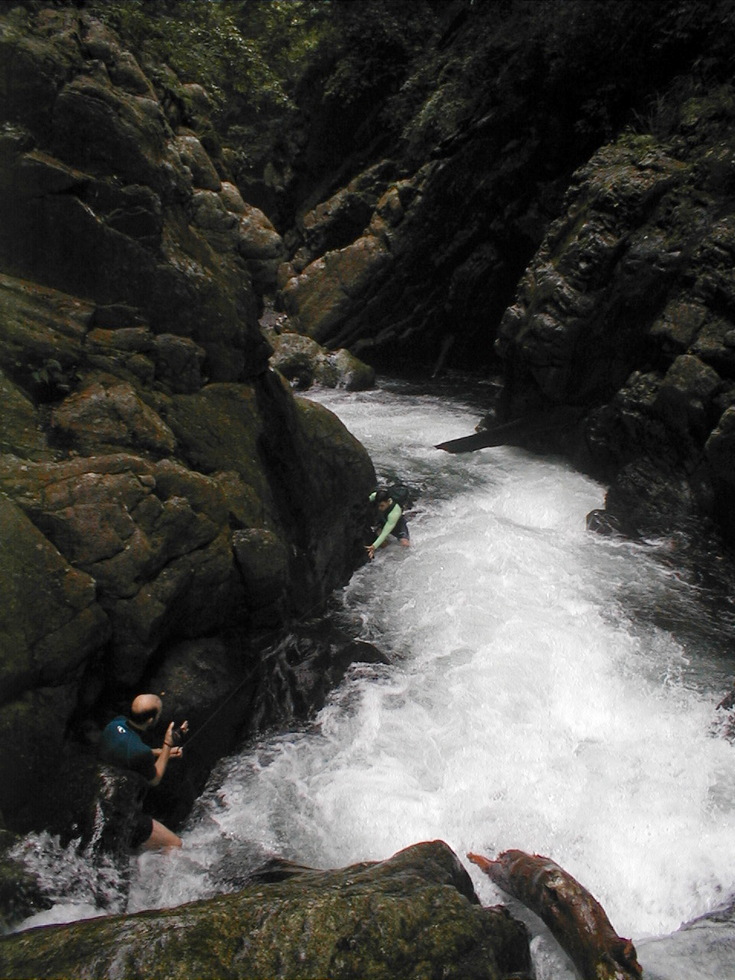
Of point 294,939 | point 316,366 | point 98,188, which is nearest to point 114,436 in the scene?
point 98,188

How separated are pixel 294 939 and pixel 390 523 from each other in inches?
237

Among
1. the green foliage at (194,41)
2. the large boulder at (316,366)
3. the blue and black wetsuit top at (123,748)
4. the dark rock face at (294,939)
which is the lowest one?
the blue and black wetsuit top at (123,748)

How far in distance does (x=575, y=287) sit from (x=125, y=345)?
7.77 metres

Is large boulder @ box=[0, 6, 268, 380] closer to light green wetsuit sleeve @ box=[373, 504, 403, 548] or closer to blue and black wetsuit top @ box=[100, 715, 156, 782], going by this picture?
light green wetsuit sleeve @ box=[373, 504, 403, 548]

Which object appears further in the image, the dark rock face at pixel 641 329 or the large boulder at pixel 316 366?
the large boulder at pixel 316 366

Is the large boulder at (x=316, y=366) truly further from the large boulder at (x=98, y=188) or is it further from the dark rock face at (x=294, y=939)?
the dark rock face at (x=294, y=939)

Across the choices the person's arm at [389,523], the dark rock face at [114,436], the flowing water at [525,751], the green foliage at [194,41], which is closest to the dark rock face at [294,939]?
the flowing water at [525,751]

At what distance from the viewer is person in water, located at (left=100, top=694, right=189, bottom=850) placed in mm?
4488

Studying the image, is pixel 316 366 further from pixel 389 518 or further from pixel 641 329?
pixel 389 518

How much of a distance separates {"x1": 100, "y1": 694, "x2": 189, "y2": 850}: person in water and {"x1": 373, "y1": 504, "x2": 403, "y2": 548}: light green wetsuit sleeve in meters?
4.30

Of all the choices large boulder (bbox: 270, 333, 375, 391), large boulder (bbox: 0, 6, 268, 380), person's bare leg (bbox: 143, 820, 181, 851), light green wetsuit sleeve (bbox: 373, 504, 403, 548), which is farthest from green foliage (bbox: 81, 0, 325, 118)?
person's bare leg (bbox: 143, 820, 181, 851)

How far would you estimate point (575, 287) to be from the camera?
1116cm

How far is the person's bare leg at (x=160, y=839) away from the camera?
179 inches

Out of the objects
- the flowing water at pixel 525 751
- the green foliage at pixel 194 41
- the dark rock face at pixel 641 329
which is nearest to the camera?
the flowing water at pixel 525 751
